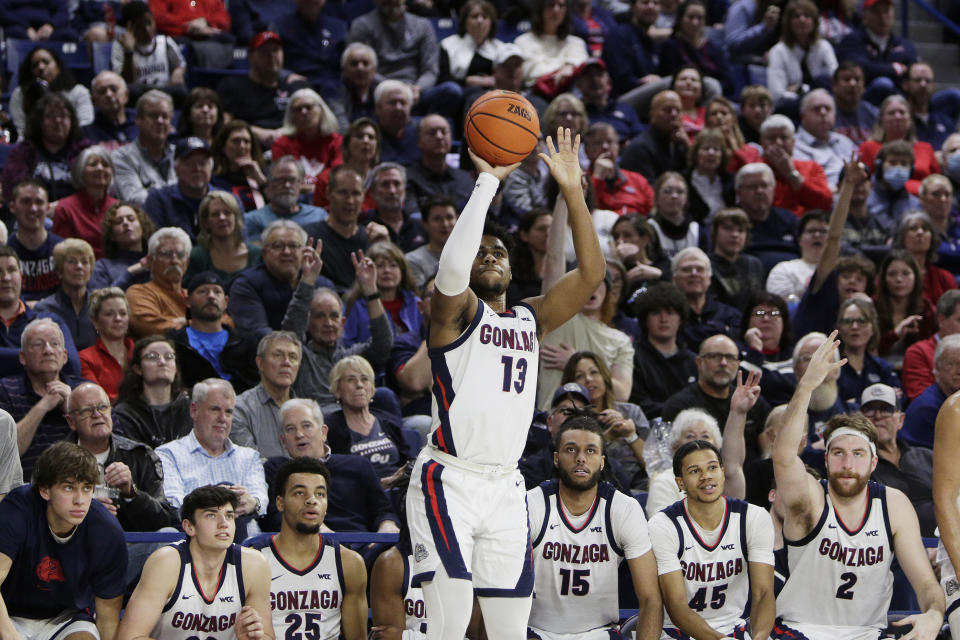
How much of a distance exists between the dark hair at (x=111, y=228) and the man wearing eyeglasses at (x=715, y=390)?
12.5 feet

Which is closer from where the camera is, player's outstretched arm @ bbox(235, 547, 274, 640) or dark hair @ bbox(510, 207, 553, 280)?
player's outstretched arm @ bbox(235, 547, 274, 640)

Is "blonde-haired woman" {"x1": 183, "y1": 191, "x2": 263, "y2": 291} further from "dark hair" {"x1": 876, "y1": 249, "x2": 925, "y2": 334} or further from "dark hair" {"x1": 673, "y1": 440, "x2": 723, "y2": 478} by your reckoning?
"dark hair" {"x1": 876, "y1": 249, "x2": 925, "y2": 334}

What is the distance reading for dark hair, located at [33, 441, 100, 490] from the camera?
634 centimetres

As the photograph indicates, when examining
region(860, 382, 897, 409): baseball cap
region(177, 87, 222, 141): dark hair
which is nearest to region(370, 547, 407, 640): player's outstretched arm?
region(860, 382, 897, 409): baseball cap

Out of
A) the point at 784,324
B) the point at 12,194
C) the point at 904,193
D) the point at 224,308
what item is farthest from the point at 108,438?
the point at 904,193

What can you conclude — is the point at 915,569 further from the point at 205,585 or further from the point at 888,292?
the point at 888,292

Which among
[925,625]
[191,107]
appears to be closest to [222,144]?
[191,107]

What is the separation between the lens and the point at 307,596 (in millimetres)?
6816

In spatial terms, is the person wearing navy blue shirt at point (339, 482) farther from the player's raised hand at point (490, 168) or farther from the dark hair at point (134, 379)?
the player's raised hand at point (490, 168)

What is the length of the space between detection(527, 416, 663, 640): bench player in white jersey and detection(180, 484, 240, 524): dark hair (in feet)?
5.11

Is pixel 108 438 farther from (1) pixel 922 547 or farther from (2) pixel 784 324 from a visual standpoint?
(2) pixel 784 324

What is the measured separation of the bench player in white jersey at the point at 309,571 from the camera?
681 cm

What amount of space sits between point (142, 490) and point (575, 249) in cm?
308

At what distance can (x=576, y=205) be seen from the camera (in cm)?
548
